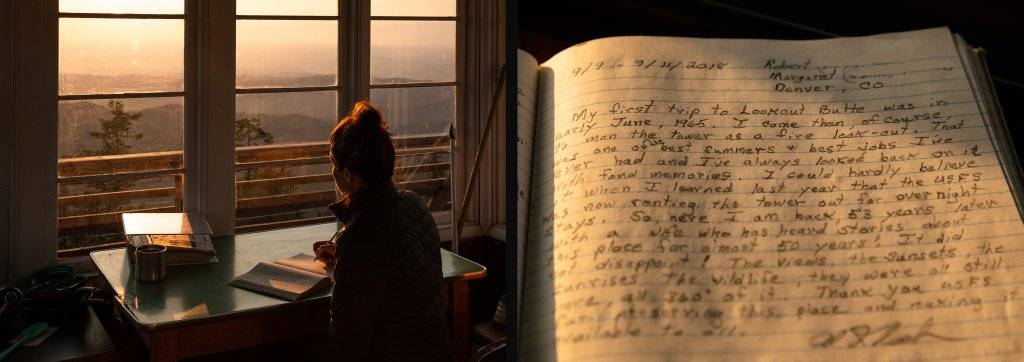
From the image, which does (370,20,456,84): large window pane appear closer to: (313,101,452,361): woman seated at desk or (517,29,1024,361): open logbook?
(313,101,452,361): woman seated at desk

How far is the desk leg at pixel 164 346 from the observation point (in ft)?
3.45

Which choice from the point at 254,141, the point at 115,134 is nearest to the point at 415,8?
the point at 254,141

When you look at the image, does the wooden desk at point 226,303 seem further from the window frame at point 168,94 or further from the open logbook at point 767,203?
the open logbook at point 767,203

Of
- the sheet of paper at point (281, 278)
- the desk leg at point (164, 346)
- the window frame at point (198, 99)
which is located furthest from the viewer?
the window frame at point (198, 99)

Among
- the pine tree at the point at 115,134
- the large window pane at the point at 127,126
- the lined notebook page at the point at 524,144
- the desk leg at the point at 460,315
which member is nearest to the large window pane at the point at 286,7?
the large window pane at the point at 127,126

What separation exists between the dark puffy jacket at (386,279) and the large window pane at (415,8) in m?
0.41

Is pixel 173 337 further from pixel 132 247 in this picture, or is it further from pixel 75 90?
pixel 75 90

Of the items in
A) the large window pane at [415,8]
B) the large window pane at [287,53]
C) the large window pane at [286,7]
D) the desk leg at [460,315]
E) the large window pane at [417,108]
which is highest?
the large window pane at [415,8]

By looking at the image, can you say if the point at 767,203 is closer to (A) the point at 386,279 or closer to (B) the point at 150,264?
(A) the point at 386,279

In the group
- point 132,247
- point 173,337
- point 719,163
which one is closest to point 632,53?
point 719,163

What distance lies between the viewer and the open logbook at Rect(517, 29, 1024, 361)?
25 cm

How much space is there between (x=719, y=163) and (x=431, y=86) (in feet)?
4.41

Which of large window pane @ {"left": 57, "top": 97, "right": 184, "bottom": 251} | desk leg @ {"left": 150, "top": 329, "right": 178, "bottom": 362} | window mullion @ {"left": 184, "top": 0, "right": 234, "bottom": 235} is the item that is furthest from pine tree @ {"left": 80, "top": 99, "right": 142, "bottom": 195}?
desk leg @ {"left": 150, "top": 329, "right": 178, "bottom": 362}
